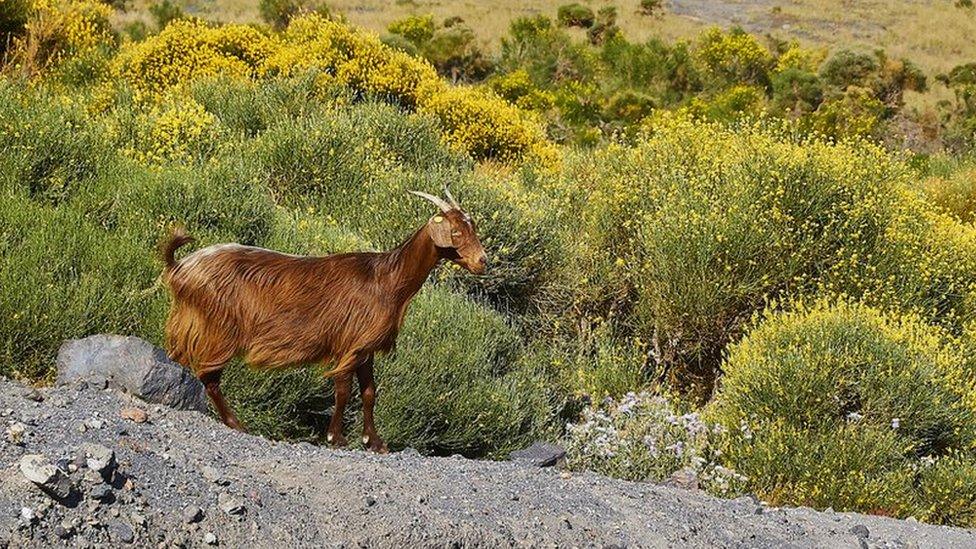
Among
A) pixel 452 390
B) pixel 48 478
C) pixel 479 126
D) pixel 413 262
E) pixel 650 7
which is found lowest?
pixel 650 7

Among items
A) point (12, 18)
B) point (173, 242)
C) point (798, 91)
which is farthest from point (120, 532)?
point (798, 91)

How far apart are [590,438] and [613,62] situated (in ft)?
77.3

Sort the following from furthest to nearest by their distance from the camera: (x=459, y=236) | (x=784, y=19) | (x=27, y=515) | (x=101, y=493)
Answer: (x=784, y=19) → (x=459, y=236) → (x=101, y=493) → (x=27, y=515)

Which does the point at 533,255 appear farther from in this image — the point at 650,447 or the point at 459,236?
the point at 459,236

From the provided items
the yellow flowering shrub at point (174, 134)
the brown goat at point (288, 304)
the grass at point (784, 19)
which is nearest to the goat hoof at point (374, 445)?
the brown goat at point (288, 304)

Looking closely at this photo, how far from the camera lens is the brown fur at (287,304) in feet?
17.1

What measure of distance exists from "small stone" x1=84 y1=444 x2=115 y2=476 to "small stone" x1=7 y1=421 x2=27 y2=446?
297 millimetres

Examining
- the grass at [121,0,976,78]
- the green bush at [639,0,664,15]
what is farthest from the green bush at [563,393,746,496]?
the green bush at [639,0,664,15]

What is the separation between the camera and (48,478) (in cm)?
421

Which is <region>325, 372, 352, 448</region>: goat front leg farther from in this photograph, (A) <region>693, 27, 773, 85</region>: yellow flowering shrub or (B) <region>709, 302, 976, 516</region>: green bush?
(A) <region>693, 27, 773, 85</region>: yellow flowering shrub

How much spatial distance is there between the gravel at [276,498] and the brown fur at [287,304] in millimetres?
428

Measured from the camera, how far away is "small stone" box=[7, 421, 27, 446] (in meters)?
4.59

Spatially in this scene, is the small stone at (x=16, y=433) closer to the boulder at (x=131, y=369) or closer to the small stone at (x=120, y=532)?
the small stone at (x=120, y=532)

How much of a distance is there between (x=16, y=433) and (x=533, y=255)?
669cm
